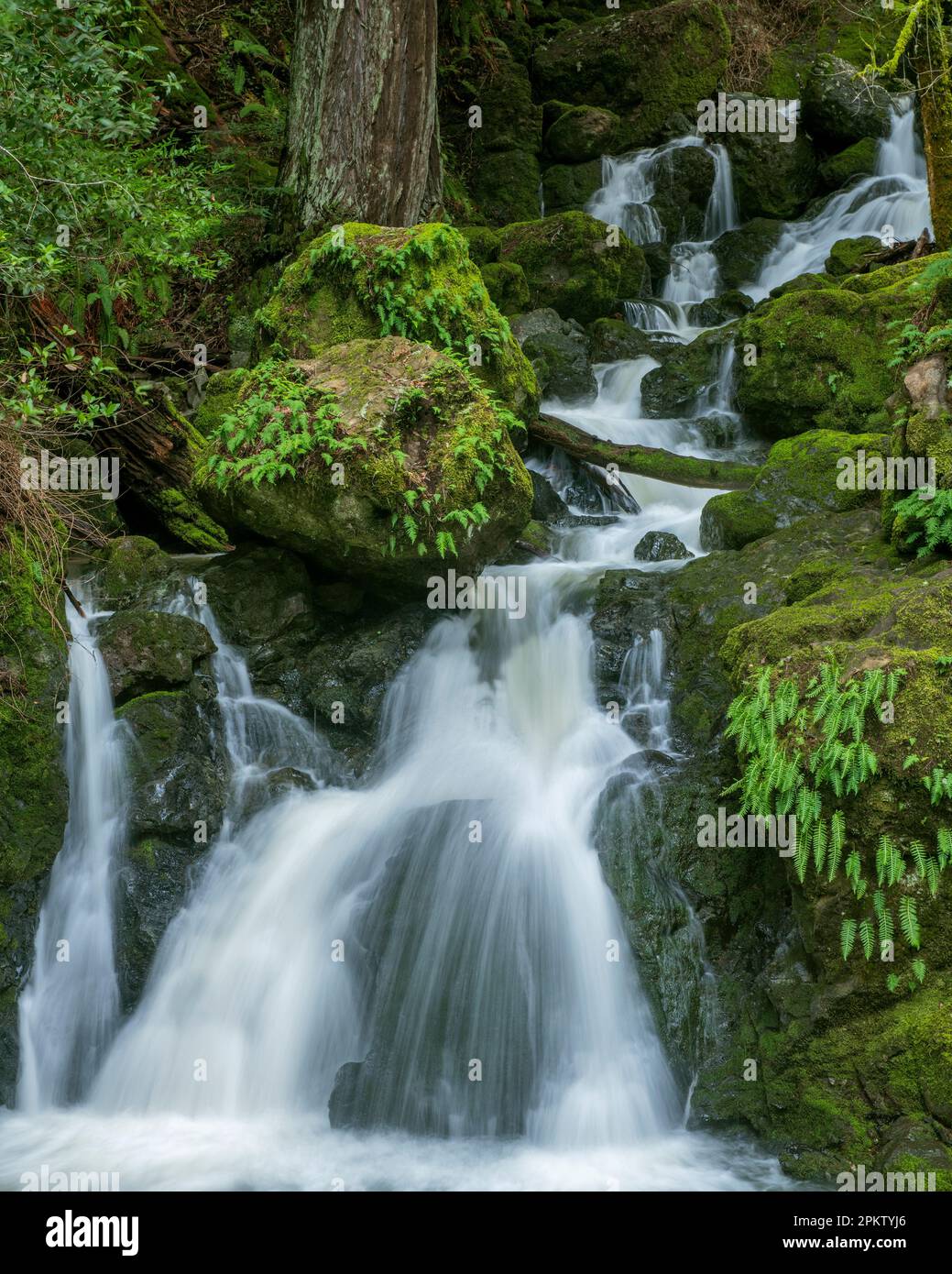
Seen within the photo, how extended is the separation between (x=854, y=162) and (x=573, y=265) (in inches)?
246

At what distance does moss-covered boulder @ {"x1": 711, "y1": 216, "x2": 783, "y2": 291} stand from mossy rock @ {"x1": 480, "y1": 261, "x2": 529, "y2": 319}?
4272 mm

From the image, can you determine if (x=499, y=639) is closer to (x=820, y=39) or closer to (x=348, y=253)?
(x=348, y=253)

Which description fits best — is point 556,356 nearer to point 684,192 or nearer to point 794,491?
point 794,491

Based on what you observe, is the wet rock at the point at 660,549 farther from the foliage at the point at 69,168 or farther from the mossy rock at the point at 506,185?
the mossy rock at the point at 506,185

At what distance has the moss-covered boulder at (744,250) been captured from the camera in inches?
628

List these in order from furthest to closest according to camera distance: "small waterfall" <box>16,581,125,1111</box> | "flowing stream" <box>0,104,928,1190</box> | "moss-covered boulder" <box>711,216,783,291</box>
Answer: "moss-covered boulder" <box>711,216,783,291</box> < "small waterfall" <box>16,581,125,1111</box> < "flowing stream" <box>0,104,928,1190</box>

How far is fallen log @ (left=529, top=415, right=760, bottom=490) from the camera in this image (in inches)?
407

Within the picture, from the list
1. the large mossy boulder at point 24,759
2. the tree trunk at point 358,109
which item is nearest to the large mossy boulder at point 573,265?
the tree trunk at point 358,109

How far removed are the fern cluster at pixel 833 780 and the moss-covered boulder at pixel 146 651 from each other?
3.75m

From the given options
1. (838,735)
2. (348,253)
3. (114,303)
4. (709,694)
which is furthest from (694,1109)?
(114,303)

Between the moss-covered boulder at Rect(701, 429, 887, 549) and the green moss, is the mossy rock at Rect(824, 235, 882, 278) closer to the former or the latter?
the green moss

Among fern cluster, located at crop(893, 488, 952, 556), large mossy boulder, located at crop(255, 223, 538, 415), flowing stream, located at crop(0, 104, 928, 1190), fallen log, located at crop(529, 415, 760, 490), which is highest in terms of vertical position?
large mossy boulder, located at crop(255, 223, 538, 415)

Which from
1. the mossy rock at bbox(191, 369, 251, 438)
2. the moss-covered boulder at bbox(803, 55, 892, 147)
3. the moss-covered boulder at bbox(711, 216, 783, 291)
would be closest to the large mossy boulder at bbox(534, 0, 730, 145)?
the moss-covered boulder at bbox(803, 55, 892, 147)

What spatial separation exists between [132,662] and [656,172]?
14.1 meters
